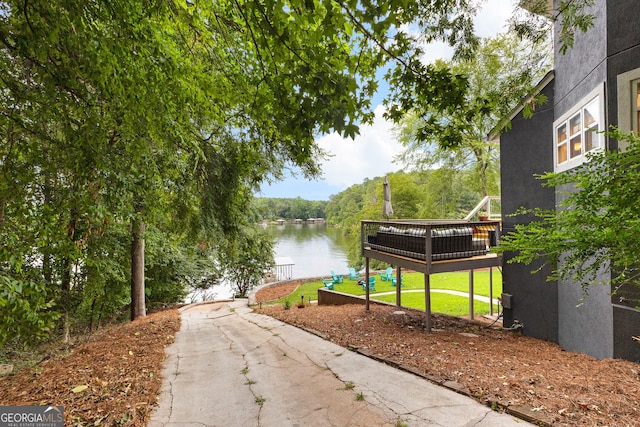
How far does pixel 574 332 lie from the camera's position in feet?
19.1

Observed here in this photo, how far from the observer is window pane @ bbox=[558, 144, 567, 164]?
20.3 feet

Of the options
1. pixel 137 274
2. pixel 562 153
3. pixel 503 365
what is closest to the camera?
pixel 503 365

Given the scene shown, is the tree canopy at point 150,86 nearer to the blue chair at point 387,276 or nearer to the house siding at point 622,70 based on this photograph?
the house siding at point 622,70

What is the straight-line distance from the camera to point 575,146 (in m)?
5.75

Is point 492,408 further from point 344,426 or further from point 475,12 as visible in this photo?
point 475,12

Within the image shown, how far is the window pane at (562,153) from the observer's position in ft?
20.3

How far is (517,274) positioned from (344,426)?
630cm

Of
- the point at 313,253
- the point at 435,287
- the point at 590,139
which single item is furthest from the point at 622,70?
the point at 313,253

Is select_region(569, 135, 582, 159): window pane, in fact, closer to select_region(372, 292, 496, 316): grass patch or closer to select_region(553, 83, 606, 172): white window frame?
select_region(553, 83, 606, 172): white window frame

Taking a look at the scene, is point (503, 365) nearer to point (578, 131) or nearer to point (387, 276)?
point (578, 131)

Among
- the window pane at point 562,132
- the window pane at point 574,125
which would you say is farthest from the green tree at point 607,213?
the window pane at point 562,132

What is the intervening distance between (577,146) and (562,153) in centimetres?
66

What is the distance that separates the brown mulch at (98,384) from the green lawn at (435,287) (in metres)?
7.77

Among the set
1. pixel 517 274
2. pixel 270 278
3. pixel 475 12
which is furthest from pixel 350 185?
pixel 475 12
